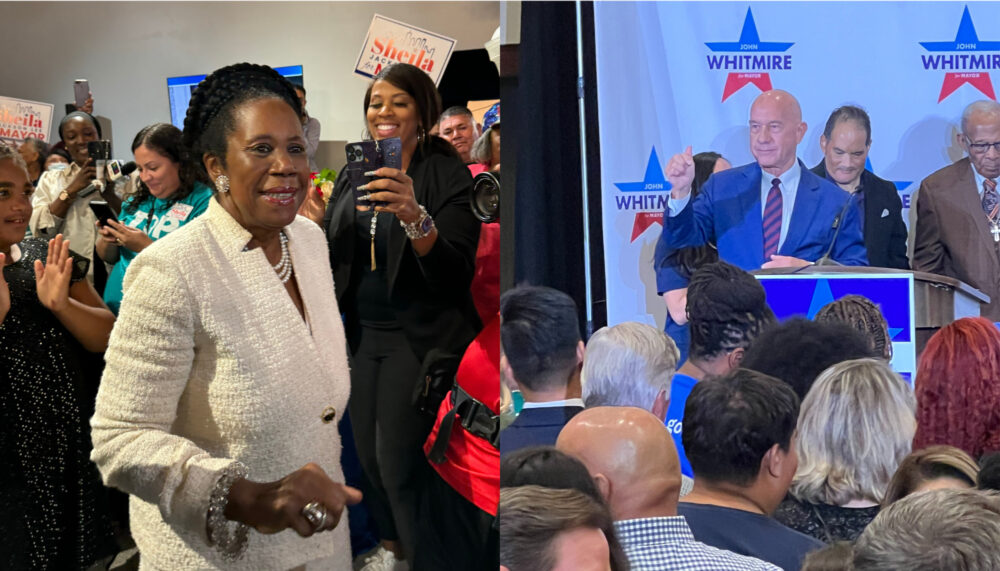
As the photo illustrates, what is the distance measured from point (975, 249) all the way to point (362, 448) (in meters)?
1.70

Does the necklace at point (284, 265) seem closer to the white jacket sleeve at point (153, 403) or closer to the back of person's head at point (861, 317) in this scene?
the white jacket sleeve at point (153, 403)

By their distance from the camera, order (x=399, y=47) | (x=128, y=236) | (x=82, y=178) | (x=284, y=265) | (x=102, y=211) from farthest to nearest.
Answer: (x=399, y=47) → (x=82, y=178) → (x=102, y=211) → (x=128, y=236) → (x=284, y=265)

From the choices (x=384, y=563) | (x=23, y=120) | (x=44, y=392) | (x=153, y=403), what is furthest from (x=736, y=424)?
(x=23, y=120)

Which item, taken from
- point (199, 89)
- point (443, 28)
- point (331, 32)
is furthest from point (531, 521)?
point (331, 32)

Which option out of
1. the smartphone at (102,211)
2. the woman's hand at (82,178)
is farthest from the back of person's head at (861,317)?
the woman's hand at (82,178)

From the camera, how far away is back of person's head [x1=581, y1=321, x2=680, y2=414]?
1010 millimetres

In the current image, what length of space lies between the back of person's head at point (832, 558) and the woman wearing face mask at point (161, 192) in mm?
2368

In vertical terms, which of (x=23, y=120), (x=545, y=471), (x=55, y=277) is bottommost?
(x=545, y=471)

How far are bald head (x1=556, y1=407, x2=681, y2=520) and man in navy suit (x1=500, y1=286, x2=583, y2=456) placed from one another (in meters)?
0.03

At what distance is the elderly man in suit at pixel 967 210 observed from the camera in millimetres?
1055

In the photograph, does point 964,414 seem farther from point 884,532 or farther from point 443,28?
point 443,28

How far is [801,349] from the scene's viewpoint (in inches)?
41.3

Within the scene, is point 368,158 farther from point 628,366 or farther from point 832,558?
point 832,558

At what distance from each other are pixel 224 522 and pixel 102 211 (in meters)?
2.05
